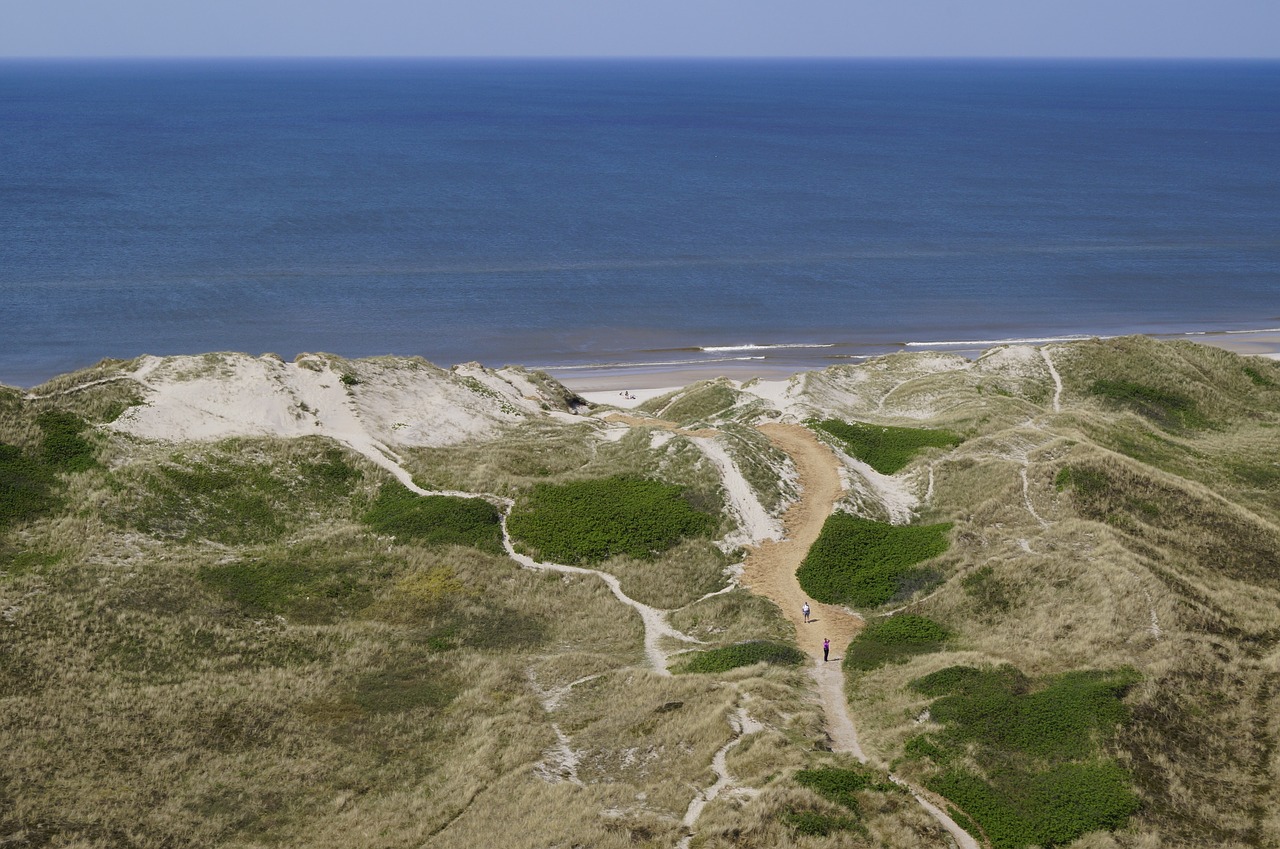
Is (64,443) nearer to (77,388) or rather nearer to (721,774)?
(77,388)

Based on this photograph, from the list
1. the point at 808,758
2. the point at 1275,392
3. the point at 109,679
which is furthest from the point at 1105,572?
the point at 1275,392

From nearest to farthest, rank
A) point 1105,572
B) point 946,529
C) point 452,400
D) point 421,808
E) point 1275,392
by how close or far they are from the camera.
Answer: point 421,808 < point 1105,572 < point 946,529 < point 452,400 < point 1275,392

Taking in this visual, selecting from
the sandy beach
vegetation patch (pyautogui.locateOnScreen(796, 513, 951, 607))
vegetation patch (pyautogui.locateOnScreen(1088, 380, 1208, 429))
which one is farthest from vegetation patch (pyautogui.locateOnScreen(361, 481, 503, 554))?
vegetation patch (pyautogui.locateOnScreen(1088, 380, 1208, 429))

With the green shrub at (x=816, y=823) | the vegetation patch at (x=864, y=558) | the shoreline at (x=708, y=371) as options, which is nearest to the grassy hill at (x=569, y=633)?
the green shrub at (x=816, y=823)

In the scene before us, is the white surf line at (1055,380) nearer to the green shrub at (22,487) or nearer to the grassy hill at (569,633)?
the grassy hill at (569,633)

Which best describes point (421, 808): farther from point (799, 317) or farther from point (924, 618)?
point (799, 317)

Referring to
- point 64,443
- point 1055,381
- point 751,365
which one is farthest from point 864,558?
point 751,365
